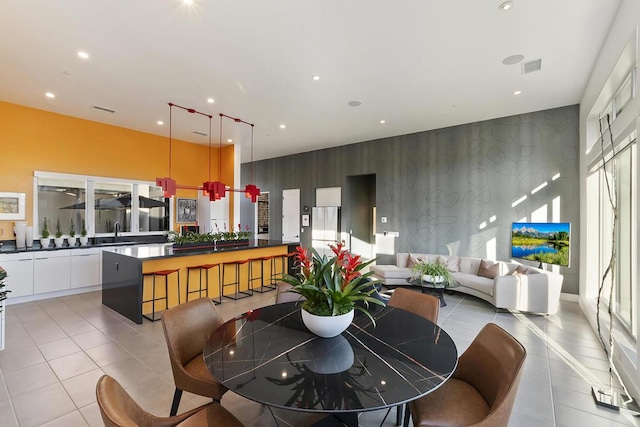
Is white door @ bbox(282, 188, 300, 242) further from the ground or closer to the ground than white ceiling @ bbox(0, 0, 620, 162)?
closer to the ground

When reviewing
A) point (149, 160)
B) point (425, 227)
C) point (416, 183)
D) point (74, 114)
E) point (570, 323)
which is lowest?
point (570, 323)

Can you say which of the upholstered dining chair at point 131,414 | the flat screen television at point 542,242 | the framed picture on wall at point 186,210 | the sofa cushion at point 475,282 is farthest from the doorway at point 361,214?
the upholstered dining chair at point 131,414

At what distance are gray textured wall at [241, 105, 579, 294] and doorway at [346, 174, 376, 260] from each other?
32cm

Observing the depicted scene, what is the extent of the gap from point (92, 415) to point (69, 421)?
0.45 ft

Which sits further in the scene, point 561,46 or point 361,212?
point 361,212

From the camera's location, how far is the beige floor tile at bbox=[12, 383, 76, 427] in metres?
2.27

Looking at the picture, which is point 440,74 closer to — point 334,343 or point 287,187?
point 334,343

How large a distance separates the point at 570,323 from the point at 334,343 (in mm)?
4586

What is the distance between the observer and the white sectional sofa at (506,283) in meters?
4.62

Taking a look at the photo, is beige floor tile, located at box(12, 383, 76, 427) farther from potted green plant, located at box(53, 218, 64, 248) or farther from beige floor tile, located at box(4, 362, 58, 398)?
potted green plant, located at box(53, 218, 64, 248)

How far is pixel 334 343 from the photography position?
1.78m

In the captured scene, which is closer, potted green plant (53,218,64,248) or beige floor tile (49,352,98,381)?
beige floor tile (49,352,98,381)

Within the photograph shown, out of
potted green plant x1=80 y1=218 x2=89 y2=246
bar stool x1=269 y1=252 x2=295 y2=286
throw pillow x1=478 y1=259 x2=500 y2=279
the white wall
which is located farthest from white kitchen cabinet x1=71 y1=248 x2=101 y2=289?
the white wall

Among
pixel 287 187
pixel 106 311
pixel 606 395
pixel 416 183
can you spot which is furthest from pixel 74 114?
pixel 606 395
